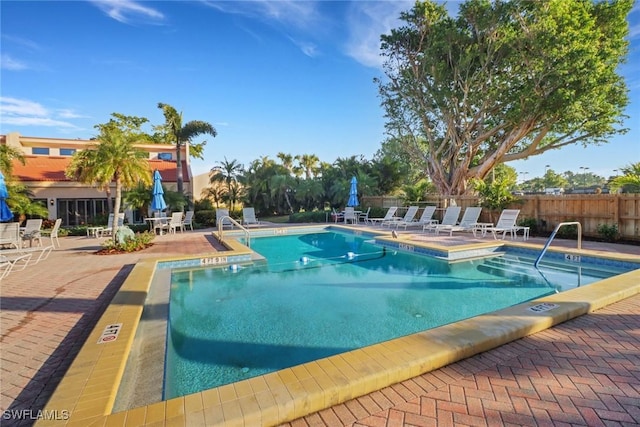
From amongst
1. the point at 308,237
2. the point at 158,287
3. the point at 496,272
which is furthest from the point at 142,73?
the point at 496,272

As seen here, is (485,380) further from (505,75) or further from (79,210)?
(79,210)

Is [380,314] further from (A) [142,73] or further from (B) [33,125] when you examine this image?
(B) [33,125]

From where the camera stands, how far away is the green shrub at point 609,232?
401 inches

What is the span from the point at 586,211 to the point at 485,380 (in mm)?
11474

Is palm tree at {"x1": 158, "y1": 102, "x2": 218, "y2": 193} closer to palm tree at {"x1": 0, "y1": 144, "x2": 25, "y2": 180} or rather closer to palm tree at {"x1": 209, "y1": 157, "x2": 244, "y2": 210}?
palm tree at {"x1": 209, "y1": 157, "x2": 244, "y2": 210}

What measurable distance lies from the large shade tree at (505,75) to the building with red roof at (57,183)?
16.5 m

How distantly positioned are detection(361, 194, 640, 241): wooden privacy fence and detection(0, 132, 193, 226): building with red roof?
780 inches

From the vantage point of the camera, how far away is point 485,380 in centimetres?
266

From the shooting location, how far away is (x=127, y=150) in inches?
425

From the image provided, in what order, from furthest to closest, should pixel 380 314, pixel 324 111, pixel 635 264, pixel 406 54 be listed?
pixel 324 111 < pixel 406 54 < pixel 635 264 < pixel 380 314

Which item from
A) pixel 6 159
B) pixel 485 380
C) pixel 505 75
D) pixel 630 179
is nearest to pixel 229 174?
pixel 6 159

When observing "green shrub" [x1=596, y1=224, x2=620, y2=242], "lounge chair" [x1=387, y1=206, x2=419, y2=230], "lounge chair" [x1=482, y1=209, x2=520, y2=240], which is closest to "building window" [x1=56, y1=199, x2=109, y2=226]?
"lounge chair" [x1=387, y1=206, x2=419, y2=230]

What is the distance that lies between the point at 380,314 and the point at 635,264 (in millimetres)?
6136

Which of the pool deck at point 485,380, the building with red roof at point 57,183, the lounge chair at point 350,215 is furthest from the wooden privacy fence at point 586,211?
the building with red roof at point 57,183
